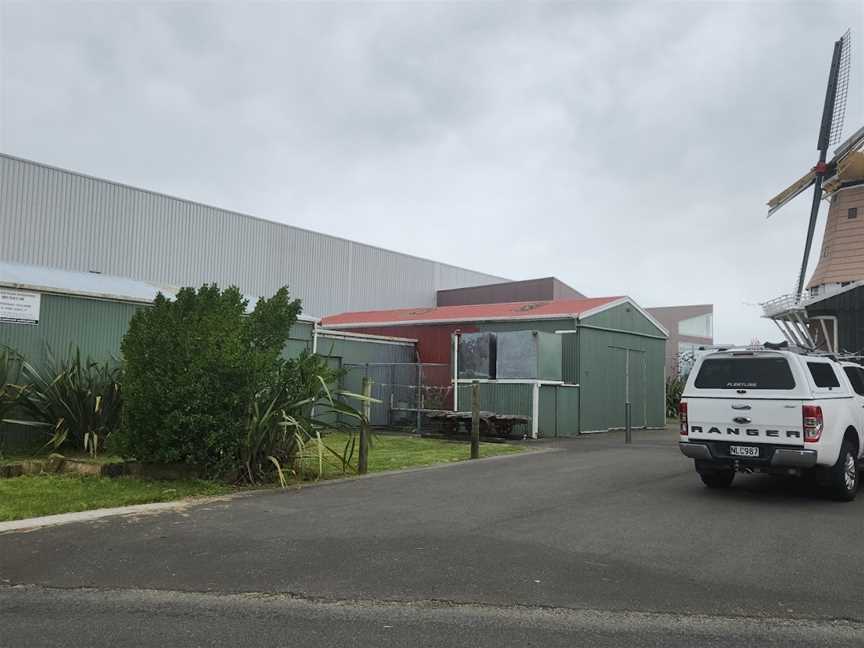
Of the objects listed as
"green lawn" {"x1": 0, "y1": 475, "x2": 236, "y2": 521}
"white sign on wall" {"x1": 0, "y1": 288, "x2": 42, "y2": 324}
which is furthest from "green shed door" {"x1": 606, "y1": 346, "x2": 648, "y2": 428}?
"white sign on wall" {"x1": 0, "y1": 288, "x2": 42, "y2": 324}

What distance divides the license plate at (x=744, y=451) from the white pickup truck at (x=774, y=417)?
13 millimetres

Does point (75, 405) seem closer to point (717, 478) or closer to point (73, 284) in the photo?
point (73, 284)

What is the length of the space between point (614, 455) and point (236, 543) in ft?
33.8

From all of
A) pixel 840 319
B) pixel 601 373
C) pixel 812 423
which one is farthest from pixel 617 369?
pixel 812 423

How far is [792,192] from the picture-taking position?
43.9 metres

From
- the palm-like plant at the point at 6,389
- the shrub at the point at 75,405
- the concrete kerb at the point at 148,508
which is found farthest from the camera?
the shrub at the point at 75,405

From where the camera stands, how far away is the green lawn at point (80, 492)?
8164 millimetres

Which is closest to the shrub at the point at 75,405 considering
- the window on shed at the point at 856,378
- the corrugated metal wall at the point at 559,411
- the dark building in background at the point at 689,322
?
the window on shed at the point at 856,378

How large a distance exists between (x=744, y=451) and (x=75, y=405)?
33.9 feet

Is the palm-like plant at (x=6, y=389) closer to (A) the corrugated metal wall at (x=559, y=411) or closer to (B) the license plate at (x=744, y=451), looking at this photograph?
(B) the license plate at (x=744, y=451)

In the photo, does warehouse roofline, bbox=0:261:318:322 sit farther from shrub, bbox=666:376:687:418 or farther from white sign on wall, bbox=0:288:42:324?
shrub, bbox=666:376:687:418

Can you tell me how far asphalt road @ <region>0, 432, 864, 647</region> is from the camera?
4.59 meters

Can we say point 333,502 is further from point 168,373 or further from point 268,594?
point 268,594

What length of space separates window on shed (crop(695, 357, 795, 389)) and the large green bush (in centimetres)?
636
